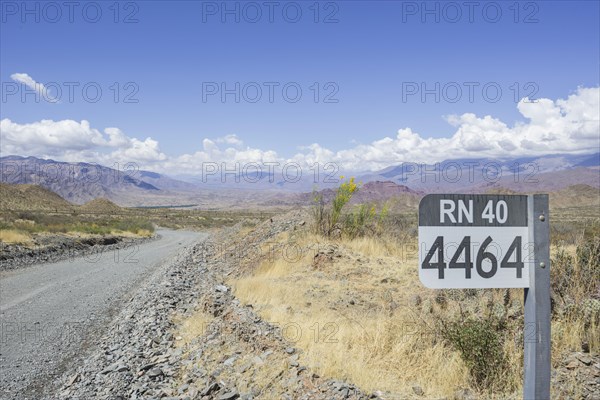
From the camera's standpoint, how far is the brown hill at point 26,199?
90.1 metres

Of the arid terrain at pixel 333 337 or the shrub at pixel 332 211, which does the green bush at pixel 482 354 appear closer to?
the arid terrain at pixel 333 337

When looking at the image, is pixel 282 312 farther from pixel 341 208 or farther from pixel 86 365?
pixel 341 208

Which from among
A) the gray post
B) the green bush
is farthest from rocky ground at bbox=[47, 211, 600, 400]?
the gray post

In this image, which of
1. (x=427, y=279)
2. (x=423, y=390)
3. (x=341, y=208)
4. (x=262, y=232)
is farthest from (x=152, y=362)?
(x=262, y=232)

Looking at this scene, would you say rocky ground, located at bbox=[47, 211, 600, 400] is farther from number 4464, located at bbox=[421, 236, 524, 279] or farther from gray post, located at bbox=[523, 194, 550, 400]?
number 4464, located at bbox=[421, 236, 524, 279]

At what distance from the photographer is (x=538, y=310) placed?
252cm

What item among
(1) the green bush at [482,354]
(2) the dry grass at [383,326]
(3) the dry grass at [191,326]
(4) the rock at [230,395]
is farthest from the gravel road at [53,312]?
(1) the green bush at [482,354]

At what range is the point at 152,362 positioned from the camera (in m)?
6.38

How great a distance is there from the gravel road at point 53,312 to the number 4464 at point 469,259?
714 cm

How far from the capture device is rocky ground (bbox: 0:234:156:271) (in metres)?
21.1

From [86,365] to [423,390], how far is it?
6091 mm

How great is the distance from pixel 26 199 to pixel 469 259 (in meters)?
110

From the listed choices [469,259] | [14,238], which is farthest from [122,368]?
[14,238]

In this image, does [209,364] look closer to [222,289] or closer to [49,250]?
[222,289]
